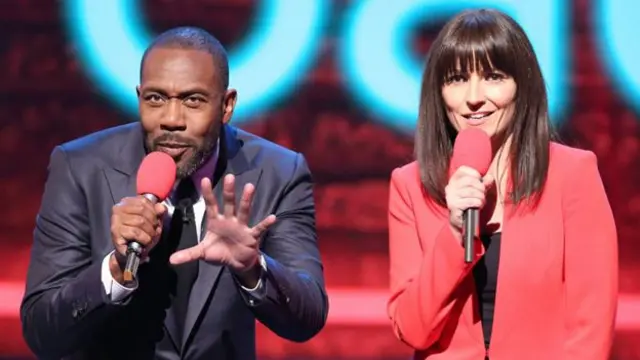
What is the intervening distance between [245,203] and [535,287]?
59 cm

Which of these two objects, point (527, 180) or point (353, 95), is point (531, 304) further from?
point (353, 95)

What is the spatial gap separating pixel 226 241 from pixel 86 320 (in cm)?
37

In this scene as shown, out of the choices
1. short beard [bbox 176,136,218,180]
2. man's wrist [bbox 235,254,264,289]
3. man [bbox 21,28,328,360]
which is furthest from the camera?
short beard [bbox 176,136,218,180]

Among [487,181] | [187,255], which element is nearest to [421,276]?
[487,181]

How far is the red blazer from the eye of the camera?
2.23 metres

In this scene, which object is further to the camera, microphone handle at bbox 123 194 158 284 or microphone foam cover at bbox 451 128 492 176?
microphone foam cover at bbox 451 128 492 176

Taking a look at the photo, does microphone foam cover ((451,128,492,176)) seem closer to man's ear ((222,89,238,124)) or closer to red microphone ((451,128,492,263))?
red microphone ((451,128,492,263))

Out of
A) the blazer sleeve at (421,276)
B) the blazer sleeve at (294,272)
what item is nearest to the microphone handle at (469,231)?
the blazer sleeve at (421,276)

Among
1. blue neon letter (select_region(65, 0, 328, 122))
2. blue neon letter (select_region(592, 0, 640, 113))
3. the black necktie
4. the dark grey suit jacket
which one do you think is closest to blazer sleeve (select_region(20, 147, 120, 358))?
the dark grey suit jacket

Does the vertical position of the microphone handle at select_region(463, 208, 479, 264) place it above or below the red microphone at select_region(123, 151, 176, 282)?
below

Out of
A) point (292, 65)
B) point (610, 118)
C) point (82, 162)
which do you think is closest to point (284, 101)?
point (292, 65)

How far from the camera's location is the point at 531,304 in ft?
7.40

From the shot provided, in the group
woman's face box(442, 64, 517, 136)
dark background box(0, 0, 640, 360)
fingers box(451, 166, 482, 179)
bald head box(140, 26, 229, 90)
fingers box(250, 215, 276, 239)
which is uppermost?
bald head box(140, 26, 229, 90)

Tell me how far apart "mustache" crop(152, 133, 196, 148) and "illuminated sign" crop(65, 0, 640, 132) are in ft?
5.35
